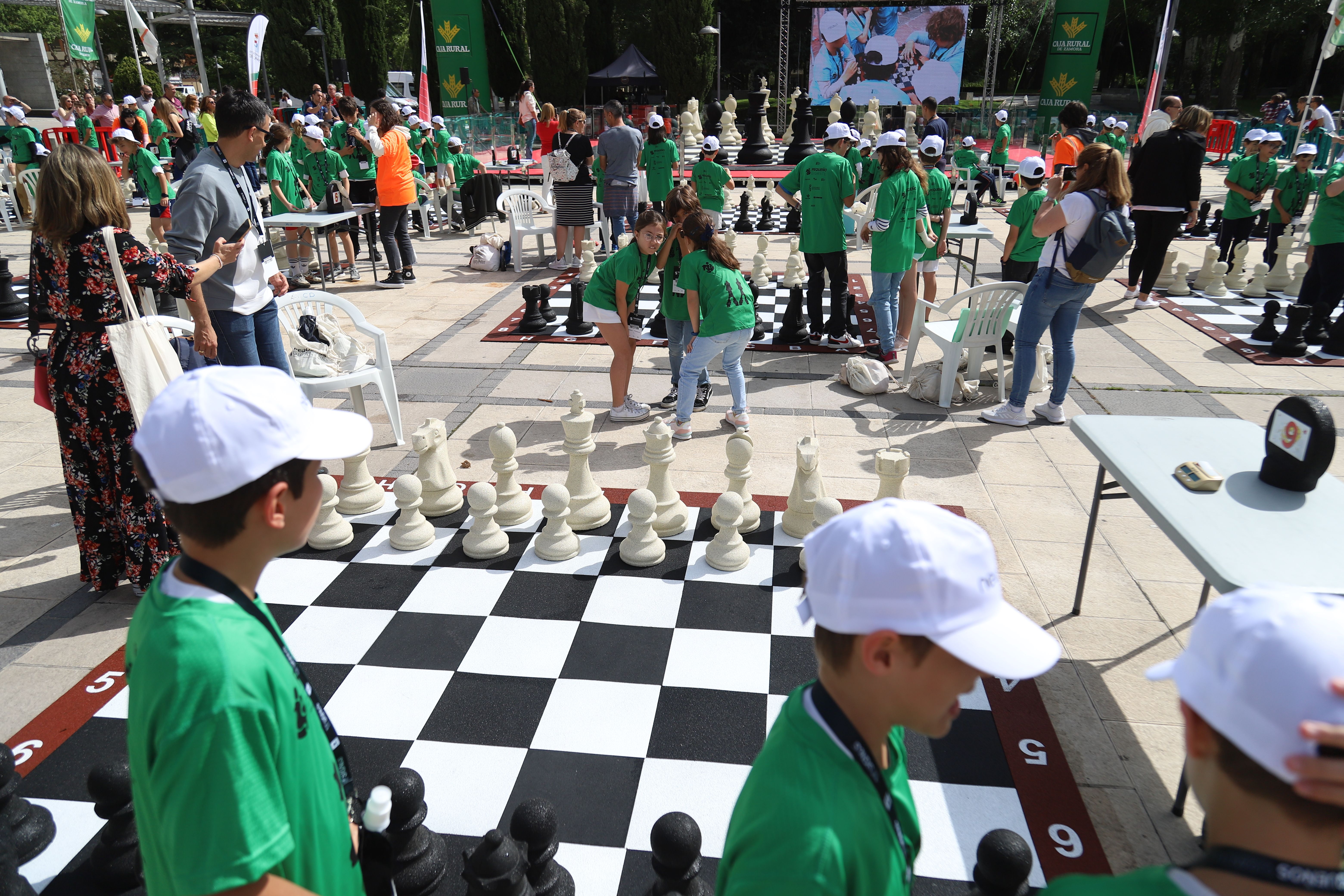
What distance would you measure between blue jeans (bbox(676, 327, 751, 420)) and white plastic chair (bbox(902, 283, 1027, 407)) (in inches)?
56.9

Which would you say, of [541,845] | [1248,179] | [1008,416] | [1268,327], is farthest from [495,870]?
[1248,179]

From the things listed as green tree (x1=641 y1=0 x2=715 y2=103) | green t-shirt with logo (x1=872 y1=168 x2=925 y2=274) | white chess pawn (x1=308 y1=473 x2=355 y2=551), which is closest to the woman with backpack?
green t-shirt with logo (x1=872 y1=168 x2=925 y2=274)

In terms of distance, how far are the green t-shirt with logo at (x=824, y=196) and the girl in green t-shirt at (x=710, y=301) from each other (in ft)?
5.45

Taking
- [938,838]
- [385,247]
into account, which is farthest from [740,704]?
[385,247]

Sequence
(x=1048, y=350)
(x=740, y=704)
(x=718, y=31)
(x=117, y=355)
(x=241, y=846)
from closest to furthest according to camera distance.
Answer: (x=241, y=846) → (x=740, y=704) → (x=117, y=355) → (x=1048, y=350) → (x=718, y=31)

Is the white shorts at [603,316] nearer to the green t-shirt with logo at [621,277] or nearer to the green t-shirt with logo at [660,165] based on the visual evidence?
the green t-shirt with logo at [621,277]

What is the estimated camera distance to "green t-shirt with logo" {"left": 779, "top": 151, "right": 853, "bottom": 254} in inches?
240

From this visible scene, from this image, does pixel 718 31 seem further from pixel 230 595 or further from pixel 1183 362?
pixel 230 595

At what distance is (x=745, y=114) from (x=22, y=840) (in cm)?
3056

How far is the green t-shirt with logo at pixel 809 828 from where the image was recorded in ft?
3.14

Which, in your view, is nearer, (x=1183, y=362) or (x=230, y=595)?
(x=230, y=595)

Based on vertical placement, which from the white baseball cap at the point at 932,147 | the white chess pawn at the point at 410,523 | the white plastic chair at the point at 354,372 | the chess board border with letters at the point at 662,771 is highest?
the white baseball cap at the point at 932,147

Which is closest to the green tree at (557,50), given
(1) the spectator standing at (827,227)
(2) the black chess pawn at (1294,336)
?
(1) the spectator standing at (827,227)

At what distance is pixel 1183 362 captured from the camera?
6441 millimetres
